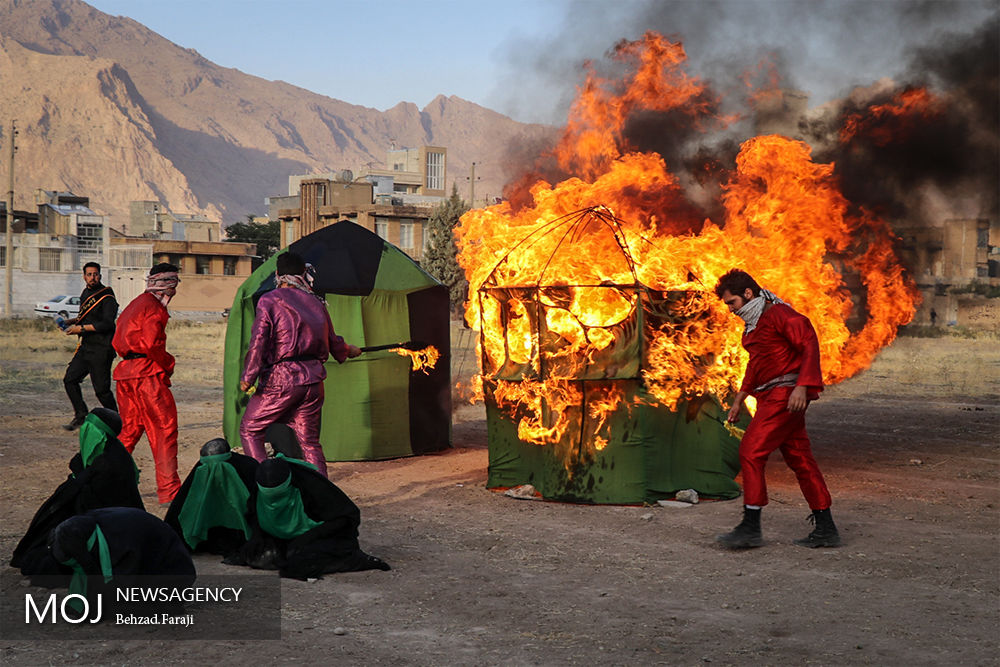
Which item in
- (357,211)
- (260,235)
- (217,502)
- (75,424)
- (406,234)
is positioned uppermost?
(260,235)

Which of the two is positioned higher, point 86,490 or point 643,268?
point 643,268

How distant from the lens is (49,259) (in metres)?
65.8

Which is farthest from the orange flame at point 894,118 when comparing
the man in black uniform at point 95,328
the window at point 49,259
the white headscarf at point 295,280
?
the window at point 49,259

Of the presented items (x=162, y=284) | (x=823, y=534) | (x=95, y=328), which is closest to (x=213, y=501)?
(x=162, y=284)

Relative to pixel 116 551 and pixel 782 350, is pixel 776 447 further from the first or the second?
pixel 116 551

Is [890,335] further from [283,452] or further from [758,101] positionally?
[283,452]

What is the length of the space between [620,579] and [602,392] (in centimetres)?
249

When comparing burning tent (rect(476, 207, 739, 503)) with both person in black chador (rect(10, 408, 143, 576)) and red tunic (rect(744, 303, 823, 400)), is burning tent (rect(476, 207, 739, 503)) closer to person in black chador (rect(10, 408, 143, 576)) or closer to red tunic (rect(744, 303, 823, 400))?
red tunic (rect(744, 303, 823, 400))

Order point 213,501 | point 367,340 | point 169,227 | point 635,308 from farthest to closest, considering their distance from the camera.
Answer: point 169,227 < point 367,340 < point 635,308 < point 213,501

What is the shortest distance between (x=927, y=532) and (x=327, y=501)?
4528 mm

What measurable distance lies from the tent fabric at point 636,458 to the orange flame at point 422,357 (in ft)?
7.43

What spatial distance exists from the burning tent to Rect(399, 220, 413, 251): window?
58444 millimetres

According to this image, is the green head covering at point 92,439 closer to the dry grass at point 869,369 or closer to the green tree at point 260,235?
the dry grass at point 869,369

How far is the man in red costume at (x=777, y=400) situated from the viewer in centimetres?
726
